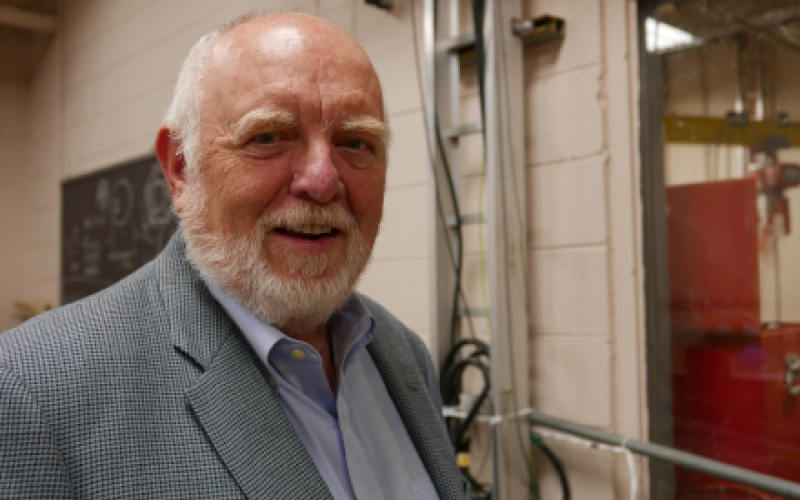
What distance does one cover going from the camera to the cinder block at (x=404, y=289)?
1729 millimetres

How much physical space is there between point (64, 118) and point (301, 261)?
47.9 inches

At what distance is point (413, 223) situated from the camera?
174 cm

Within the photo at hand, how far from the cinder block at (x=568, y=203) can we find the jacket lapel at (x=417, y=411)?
643 millimetres

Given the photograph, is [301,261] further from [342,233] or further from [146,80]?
[146,80]

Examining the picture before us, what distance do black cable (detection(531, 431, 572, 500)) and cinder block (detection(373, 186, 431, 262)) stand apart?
60 cm

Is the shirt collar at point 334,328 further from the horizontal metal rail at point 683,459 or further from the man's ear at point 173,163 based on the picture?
the horizontal metal rail at point 683,459

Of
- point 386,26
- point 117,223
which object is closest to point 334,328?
point 386,26

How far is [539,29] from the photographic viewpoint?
Answer: 1447 mm

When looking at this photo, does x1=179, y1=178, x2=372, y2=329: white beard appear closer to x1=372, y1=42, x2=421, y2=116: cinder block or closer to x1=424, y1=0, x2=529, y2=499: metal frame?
x1=424, y1=0, x2=529, y2=499: metal frame

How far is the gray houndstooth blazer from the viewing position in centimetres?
54

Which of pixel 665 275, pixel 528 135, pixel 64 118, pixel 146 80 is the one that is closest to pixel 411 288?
pixel 528 135

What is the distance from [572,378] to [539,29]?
884mm

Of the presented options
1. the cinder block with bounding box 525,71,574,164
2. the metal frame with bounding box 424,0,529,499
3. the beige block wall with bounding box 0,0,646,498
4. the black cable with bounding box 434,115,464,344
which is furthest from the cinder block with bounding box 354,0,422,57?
the cinder block with bounding box 525,71,574,164

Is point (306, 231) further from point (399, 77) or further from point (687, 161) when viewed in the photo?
point (399, 77)
